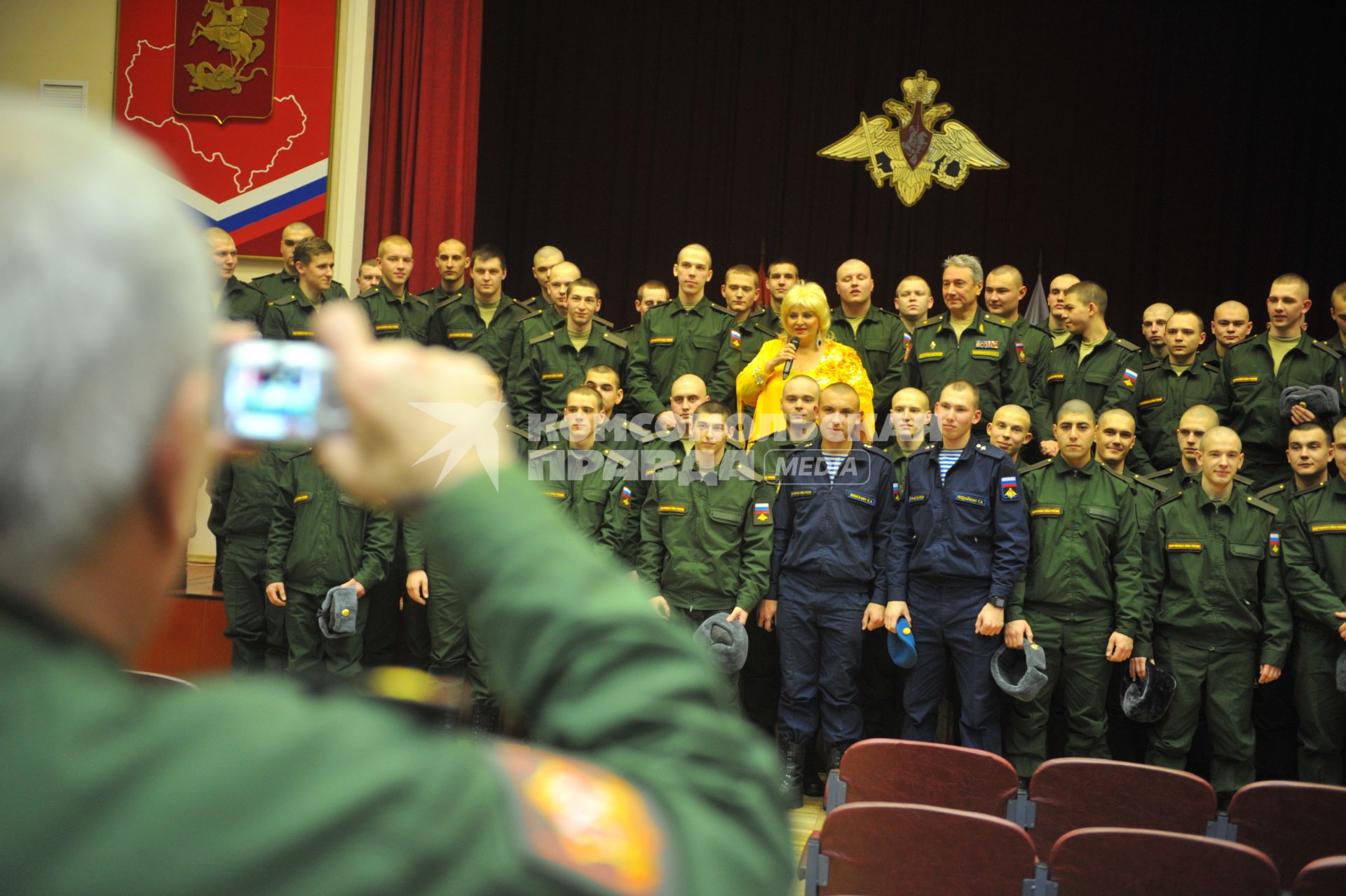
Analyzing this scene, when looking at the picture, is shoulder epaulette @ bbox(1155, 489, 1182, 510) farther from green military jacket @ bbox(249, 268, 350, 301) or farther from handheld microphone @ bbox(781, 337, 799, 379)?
green military jacket @ bbox(249, 268, 350, 301)

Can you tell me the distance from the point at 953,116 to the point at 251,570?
7.06 m

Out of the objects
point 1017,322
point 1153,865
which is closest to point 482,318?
point 1017,322

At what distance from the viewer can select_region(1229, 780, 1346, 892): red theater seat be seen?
9.22ft

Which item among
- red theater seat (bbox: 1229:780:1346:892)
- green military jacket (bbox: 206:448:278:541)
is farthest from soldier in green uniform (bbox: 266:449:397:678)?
red theater seat (bbox: 1229:780:1346:892)

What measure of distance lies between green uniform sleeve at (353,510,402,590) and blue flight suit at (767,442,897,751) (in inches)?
67.8

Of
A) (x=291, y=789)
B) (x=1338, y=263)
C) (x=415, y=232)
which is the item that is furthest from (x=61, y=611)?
(x=1338, y=263)

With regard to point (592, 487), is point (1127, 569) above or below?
below

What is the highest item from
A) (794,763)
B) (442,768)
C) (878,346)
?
(878,346)

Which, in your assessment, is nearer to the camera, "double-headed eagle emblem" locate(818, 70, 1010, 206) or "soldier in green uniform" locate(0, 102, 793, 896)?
"soldier in green uniform" locate(0, 102, 793, 896)

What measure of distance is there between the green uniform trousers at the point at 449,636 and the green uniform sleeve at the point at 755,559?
1.22 meters

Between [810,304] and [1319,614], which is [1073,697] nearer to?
[1319,614]

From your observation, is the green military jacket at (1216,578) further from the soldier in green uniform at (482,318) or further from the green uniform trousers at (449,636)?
the soldier in green uniform at (482,318)

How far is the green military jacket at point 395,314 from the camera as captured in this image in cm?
686

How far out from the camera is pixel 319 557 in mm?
5086
